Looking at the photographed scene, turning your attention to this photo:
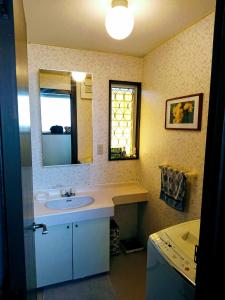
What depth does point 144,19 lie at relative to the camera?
60.1 inches

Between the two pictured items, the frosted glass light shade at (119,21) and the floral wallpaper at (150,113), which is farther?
the floral wallpaper at (150,113)

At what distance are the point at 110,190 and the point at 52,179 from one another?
68cm

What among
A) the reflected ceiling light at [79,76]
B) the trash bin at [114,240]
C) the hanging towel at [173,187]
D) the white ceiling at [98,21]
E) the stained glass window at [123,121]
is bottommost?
the trash bin at [114,240]

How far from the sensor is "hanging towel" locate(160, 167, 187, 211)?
1.72 metres

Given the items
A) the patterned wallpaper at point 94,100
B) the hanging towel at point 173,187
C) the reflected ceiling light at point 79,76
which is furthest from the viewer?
the reflected ceiling light at point 79,76

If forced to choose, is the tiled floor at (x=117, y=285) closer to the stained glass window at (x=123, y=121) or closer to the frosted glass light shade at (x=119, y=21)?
the stained glass window at (x=123, y=121)

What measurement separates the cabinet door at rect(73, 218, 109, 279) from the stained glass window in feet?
2.75

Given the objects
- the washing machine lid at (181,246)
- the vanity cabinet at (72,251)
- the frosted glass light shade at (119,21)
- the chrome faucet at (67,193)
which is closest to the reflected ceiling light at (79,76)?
the frosted glass light shade at (119,21)

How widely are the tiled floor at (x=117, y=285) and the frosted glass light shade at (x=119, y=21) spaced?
2.19 m

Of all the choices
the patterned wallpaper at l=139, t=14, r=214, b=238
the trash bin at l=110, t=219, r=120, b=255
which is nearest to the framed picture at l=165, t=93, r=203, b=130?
the patterned wallpaper at l=139, t=14, r=214, b=238

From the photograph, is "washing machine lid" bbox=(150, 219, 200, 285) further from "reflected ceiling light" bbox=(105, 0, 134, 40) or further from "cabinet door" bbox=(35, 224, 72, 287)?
"reflected ceiling light" bbox=(105, 0, 134, 40)

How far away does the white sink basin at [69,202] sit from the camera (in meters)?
2.08

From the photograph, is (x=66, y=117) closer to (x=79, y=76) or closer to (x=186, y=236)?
(x=79, y=76)

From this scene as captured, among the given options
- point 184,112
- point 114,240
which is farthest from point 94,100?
point 114,240
